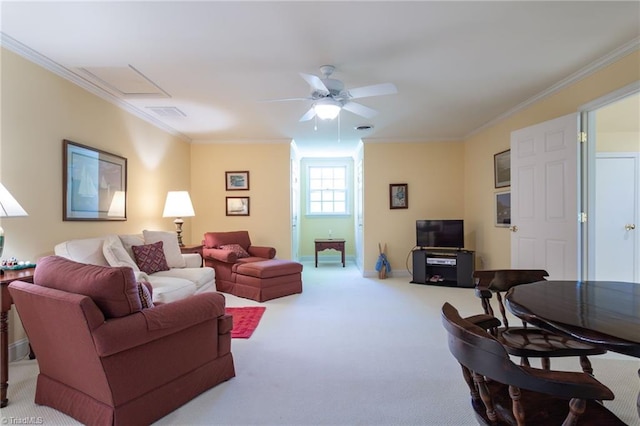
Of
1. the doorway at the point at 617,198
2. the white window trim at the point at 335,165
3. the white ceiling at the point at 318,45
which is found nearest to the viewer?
the white ceiling at the point at 318,45

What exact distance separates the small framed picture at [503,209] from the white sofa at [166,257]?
13.2 feet

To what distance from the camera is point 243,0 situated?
204cm

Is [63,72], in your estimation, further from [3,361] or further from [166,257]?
[3,361]

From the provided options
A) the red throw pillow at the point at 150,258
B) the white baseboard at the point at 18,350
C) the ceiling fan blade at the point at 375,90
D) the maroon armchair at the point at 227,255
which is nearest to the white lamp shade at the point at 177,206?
the maroon armchair at the point at 227,255

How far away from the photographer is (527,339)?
5.75 ft

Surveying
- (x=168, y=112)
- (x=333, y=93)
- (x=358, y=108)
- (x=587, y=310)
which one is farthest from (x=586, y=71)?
(x=168, y=112)

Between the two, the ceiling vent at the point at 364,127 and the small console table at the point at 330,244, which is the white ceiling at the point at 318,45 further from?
the small console table at the point at 330,244

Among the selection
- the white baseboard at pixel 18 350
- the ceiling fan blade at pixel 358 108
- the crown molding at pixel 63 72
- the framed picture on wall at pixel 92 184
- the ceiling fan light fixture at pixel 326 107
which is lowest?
the white baseboard at pixel 18 350

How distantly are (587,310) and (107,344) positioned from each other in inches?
82.9

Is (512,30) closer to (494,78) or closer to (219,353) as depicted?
(494,78)

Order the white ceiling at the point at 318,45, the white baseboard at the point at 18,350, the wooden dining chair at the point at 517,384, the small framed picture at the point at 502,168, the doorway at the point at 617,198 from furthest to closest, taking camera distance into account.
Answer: the small framed picture at the point at 502,168, the doorway at the point at 617,198, the white baseboard at the point at 18,350, the white ceiling at the point at 318,45, the wooden dining chair at the point at 517,384

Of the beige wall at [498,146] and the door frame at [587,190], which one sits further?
the door frame at [587,190]

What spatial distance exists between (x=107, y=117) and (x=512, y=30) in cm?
405

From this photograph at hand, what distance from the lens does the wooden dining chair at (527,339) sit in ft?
5.18
